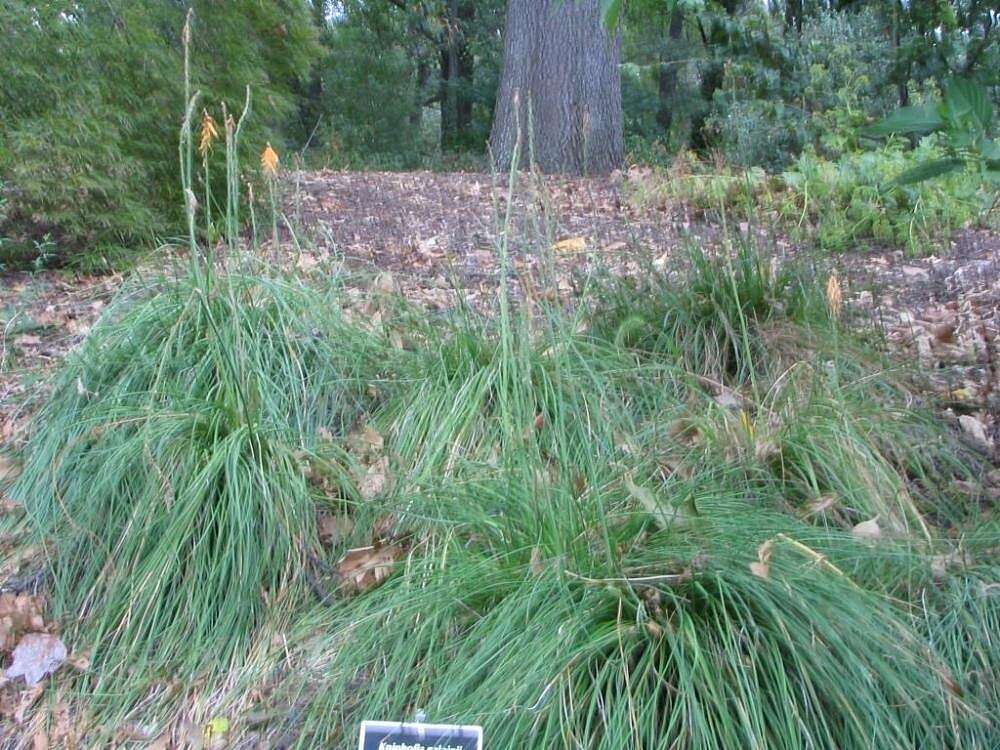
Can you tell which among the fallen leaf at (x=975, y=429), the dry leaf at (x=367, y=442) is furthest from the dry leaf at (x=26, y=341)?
the fallen leaf at (x=975, y=429)

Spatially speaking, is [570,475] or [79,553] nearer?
[570,475]

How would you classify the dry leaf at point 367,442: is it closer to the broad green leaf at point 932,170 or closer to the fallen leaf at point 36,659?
the fallen leaf at point 36,659

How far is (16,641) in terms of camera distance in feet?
12.5

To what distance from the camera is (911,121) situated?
2324 mm

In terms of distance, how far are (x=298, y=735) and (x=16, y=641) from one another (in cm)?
126

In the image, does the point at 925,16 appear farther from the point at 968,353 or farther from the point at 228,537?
the point at 228,537

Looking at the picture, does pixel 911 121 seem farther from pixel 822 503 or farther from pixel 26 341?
pixel 26 341

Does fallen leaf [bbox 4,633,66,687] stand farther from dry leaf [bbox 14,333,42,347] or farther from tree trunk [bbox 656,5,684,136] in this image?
tree trunk [bbox 656,5,684,136]

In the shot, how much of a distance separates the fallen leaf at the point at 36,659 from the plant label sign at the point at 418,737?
5.25 feet

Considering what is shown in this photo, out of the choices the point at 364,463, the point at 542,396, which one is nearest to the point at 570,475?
the point at 542,396

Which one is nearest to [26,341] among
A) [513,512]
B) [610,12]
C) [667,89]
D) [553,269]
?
[553,269]

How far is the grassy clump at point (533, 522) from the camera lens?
109 inches

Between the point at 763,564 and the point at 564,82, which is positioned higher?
the point at 564,82

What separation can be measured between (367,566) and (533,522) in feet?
2.29
